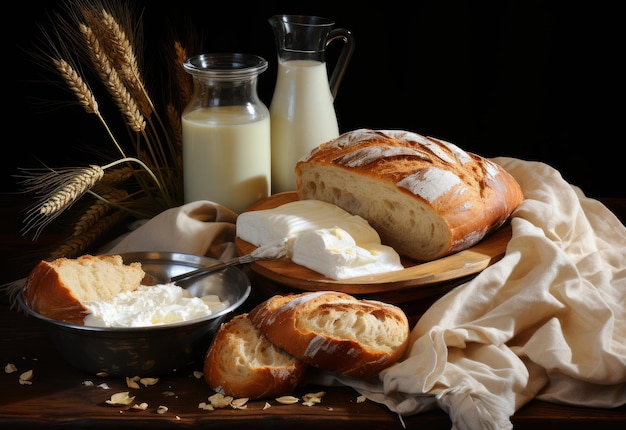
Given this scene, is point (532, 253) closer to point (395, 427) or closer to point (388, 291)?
point (388, 291)

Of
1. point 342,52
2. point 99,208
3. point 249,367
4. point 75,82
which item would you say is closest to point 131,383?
point 249,367

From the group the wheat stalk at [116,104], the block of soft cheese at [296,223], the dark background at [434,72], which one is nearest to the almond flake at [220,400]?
the block of soft cheese at [296,223]

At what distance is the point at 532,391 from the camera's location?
1947 millimetres

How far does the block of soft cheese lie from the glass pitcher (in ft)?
1.24

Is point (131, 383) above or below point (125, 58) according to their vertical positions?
below

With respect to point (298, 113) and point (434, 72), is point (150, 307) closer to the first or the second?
point (298, 113)

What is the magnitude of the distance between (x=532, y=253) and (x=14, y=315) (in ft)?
4.33

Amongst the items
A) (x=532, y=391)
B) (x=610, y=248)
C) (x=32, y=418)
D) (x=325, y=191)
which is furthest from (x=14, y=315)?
(x=610, y=248)

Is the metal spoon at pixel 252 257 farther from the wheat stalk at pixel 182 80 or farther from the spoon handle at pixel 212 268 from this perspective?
the wheat stalk at pixel 182 80

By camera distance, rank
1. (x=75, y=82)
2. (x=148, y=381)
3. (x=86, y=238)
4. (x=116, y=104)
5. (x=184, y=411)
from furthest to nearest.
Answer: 1. (x=116, y=104)
2. (x=86, y=238)
3. (x=75, y=82)
4. (x=148, y=381)
5. (x=184, y=411)

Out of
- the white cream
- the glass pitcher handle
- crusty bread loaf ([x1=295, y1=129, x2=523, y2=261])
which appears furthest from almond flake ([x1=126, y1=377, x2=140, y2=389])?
the glass pitcher handle

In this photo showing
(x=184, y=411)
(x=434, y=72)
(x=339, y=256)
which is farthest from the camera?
(x=434, y=72)

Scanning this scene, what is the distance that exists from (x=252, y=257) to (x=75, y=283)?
443mm

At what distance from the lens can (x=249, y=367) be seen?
1.88 meters
